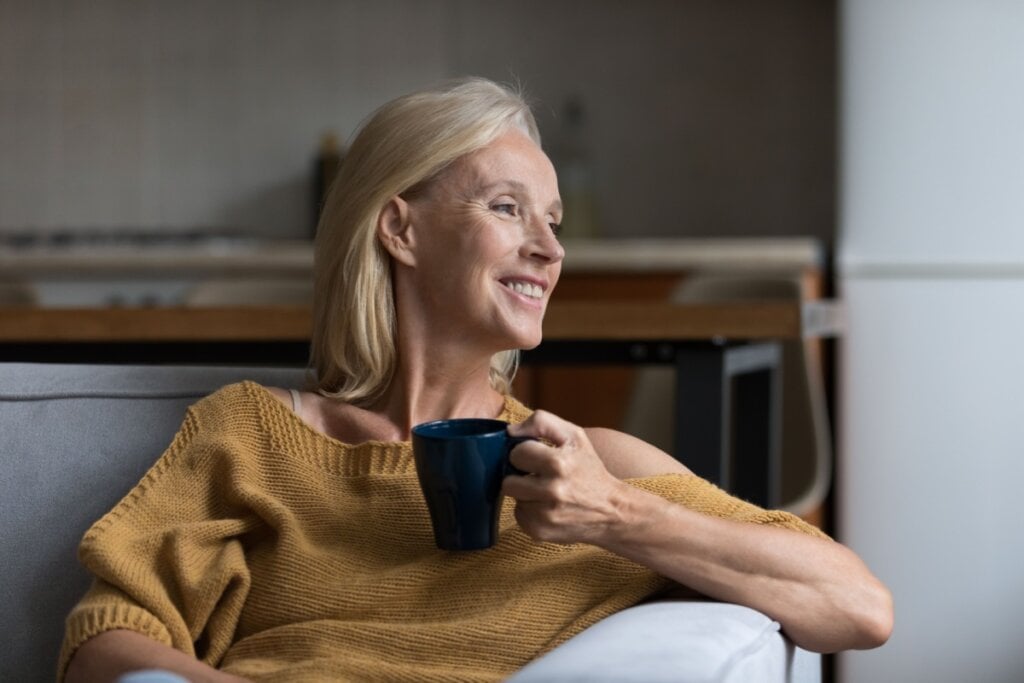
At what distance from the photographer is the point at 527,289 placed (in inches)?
59.8

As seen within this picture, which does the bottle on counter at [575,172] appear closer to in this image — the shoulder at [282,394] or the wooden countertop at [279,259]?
the wooden countertop at [279,259]

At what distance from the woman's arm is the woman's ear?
379 millimetres

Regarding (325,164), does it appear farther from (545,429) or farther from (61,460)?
(545,429)

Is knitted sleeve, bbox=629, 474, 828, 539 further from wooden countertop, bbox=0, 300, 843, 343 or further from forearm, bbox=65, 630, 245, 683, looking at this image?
wooden countertop, bbox=0, 300, 843, 343

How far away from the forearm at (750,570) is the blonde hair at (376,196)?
426 millimetres

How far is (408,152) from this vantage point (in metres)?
1.56

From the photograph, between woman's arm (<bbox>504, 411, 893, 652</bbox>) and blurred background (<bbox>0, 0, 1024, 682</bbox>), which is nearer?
woman's arm (<bbox>504, 411, 893, 652</bbox>)

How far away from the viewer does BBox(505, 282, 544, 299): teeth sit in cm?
152

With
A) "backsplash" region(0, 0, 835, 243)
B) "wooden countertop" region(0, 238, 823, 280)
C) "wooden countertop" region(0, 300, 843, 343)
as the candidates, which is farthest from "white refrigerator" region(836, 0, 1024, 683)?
"backsplash" region(0, 0, 835, 243)

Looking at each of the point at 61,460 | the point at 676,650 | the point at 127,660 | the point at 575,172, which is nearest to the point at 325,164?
the point at 575,172

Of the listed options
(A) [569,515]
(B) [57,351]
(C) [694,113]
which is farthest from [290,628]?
(C) [694,113]

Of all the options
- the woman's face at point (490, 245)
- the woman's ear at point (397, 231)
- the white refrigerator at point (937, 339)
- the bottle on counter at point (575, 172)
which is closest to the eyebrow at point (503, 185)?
the woman's face at point (490, 245)

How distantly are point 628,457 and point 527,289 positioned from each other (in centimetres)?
22

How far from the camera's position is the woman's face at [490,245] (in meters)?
1.50
